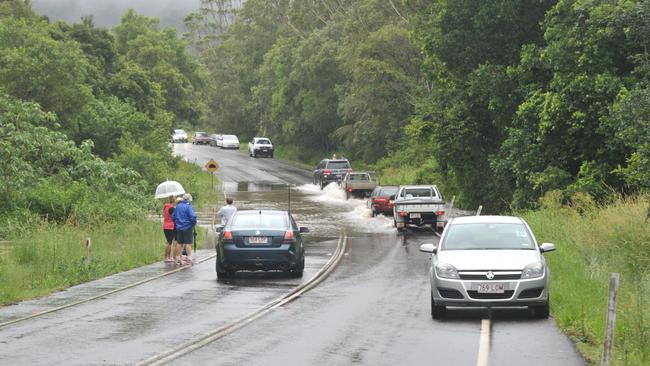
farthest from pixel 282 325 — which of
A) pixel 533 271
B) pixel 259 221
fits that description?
pixel 259 221

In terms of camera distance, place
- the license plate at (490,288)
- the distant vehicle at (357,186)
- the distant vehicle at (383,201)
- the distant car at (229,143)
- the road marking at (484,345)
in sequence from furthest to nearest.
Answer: the distant car at (229,143) → the distant vehicle at (357,186) → the distant vehicle at (383,201) → the license plate at (490,288) → the road marking at (484,345)

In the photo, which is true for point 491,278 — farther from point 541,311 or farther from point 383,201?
point 383,201

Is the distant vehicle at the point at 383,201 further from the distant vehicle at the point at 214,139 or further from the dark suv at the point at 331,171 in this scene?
the distant vehicle at the point at 214,139

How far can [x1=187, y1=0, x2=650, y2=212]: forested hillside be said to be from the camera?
30656 mm

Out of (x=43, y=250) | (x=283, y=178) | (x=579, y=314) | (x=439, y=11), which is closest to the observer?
(x=579, y=314)

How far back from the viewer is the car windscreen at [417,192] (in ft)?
123

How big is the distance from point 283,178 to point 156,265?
47.1m

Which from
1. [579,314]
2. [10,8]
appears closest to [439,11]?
[579,314]

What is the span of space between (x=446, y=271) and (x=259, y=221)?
8.09 meters

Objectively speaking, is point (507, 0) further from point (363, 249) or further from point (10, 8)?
point (10, 8)

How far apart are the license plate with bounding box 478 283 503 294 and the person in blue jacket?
11.2 m

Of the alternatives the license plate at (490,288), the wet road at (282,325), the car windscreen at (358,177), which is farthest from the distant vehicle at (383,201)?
the license plate at (490,288)

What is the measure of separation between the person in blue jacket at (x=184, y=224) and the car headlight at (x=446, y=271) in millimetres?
10624

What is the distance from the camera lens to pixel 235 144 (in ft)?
346
